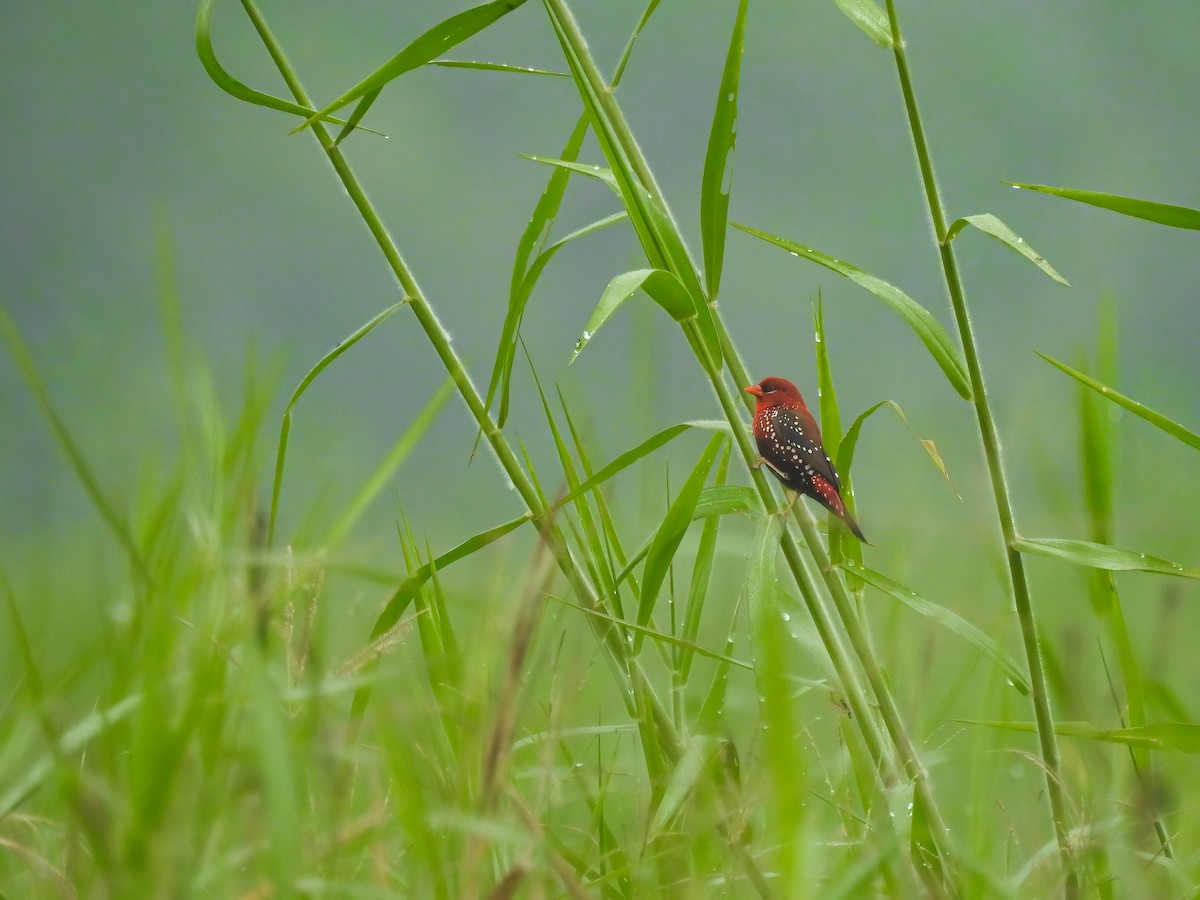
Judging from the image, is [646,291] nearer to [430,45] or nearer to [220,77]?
[430,45]

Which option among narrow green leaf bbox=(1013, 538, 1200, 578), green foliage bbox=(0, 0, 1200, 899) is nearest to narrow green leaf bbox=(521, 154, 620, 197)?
green foliage bbox=(0, 0, 1200, 899)

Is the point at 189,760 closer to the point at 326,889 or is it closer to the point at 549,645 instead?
the point at 326,889

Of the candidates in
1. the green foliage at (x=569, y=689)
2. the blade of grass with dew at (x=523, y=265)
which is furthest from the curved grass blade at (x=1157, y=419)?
the blade of grass with dew at (x=523, y=265)

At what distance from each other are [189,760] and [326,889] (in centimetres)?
10

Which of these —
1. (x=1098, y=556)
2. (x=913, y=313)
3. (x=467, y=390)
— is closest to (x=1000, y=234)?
(x=913, y=313)

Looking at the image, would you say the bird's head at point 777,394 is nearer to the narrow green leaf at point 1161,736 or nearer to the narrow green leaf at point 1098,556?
the narrow green leaf at point 1098,556

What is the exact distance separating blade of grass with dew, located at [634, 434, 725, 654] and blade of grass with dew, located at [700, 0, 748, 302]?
0.52 feet

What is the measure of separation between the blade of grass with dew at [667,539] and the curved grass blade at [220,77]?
40 cm

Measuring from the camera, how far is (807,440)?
1.02 meters

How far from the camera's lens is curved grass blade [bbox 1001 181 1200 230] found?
81 cm

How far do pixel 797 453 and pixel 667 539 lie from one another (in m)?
0.17

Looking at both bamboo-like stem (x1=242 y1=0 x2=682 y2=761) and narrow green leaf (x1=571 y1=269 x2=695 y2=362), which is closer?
narrow green leaf (x1=571 y1=269 x2=695 y2=362)

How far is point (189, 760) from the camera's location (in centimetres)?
Answer: 62

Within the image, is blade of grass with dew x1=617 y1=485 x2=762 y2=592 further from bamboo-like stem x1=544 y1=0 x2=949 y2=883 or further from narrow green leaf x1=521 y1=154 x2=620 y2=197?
narrow green leaf x1=521 y1=154 x2=620 y2=197
